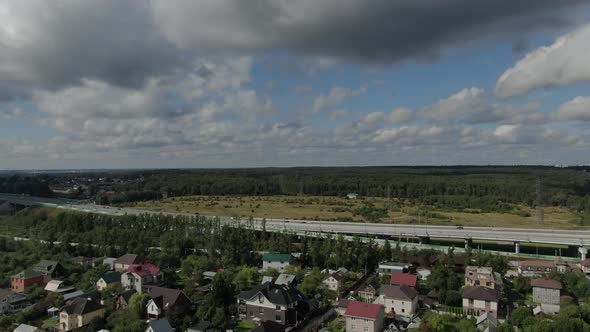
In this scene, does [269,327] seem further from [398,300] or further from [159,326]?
[398,300]

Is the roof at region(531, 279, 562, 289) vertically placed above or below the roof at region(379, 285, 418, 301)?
above

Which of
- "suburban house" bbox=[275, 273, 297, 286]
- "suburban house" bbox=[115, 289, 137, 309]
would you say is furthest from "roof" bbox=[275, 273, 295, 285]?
"suburban house" bbox=[115, 289, 137, 309]

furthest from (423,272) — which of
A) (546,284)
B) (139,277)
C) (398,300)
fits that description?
(139,277)

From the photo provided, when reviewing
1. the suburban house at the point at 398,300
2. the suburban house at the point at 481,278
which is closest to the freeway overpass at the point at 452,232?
the suburban house at the point at 481,278

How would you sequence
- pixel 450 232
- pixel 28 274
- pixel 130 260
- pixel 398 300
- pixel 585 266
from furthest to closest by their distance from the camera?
1. pixel 450 232
2. pixel 130 260
3. pixel 585 266
4. pixel 28 274
5. pixel 398 300

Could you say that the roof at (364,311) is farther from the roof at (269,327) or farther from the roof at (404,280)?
the roof at (404,280)

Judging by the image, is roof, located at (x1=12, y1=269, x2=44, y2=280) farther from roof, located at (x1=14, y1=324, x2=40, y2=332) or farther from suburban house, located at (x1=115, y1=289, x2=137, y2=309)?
roof, located at (x1=14, y1=324, x2=40, y2=332)
